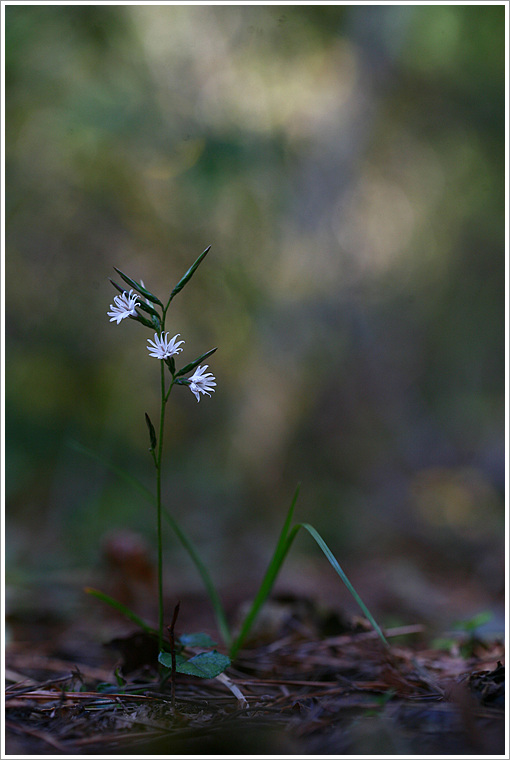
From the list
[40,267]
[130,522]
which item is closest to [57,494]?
[130,522]

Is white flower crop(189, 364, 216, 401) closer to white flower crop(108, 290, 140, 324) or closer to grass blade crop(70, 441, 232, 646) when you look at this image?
white flower crop(108, 290, 140, 324)

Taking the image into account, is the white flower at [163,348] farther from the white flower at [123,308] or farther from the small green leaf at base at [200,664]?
the small green leaf at base at [200,664]

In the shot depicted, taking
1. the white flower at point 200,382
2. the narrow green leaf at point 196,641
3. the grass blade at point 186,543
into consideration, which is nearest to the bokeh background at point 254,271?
the grass blade at point 186,543

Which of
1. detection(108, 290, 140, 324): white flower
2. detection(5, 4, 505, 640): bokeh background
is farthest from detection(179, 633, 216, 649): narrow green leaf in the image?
detection(5, 4, 505, 640): bokeh background

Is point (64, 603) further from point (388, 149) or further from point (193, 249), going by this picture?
point (388, 149)

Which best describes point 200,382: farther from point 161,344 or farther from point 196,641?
point 196,641

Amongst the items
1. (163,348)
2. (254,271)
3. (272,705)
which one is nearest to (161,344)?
(163,348)
